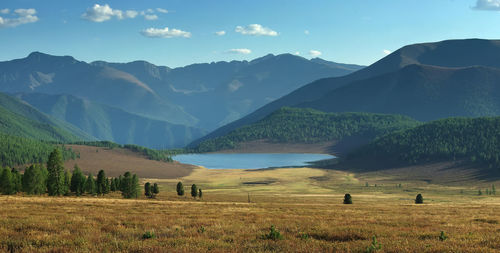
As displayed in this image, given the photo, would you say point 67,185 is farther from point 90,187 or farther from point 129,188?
point 129,188

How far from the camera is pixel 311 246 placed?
19.4 m

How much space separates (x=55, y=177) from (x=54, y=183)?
1.43 m

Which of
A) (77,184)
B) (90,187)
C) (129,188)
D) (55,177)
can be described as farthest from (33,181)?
(129,188)

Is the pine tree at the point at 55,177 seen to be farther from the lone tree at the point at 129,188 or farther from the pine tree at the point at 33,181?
the lone tree at the point at 129,188

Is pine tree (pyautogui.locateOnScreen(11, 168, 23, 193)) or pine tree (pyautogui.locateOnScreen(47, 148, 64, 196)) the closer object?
pine tree (pyautogui.locateOnScreen(47, 148, 64, 196))

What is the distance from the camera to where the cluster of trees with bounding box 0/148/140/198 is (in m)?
101

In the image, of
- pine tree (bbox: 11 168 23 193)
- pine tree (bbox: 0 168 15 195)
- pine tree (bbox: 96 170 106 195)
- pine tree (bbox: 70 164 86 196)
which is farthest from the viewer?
pine tree (bbox: 96 170 106 195)

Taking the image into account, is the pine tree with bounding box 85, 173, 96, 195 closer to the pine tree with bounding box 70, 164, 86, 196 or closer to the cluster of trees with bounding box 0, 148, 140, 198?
the cluster of trees with bounding box 0, 148, 140, 198

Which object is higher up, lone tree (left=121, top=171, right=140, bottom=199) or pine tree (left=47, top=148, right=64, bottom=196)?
pine tree (left=47, top=148, right=64, bottom=196)

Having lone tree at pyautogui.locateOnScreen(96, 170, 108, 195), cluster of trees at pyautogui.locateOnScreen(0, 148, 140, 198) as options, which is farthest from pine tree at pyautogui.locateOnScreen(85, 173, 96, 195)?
lone tree at pyautogui.locateOnScreen(96, 170, 108, 195)

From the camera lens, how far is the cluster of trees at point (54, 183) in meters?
101

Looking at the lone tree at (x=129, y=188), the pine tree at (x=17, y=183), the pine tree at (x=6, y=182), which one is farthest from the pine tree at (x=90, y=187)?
the pine tree at (x=6, y=182)

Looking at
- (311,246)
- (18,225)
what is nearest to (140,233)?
(18,225)

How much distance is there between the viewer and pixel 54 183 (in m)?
104
